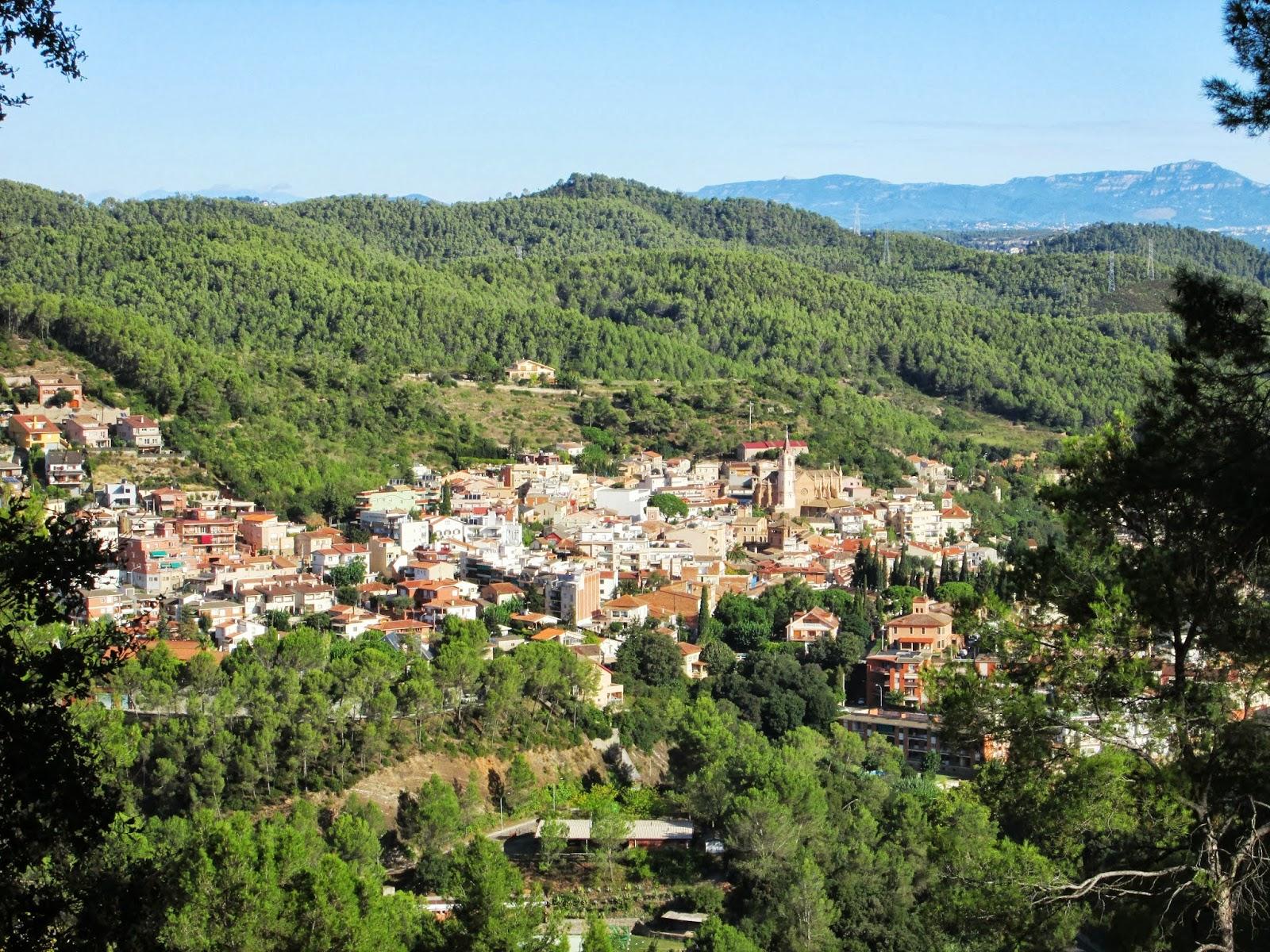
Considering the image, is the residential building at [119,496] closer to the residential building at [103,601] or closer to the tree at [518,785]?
the residential building at [103,601]

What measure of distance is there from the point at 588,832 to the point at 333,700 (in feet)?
12.2

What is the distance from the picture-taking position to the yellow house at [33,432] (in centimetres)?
2953

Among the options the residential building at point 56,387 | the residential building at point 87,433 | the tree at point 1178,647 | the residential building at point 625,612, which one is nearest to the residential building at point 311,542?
the residential building at point 87,433

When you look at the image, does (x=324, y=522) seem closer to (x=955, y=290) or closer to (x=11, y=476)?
(x=11, y=476)

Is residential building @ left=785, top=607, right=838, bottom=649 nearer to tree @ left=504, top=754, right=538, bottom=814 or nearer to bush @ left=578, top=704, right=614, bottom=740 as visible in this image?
bush @ left=578, top=704, right=614, bottom=740

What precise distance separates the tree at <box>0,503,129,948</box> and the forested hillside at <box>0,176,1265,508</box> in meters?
25.8

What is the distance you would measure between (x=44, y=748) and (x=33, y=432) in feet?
88.3

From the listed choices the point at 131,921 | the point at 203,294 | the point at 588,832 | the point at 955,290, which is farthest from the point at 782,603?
the point at 955,290

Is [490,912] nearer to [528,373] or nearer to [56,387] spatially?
[56,387]

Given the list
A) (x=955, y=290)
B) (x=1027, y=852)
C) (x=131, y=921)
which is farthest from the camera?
(x=955, y=290)

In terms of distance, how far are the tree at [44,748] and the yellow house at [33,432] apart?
25806 millimetres

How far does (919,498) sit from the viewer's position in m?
36.7

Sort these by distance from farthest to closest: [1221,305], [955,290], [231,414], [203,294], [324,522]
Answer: [955,290] < [203,294] < [231,414] < [324,522] < [1221,305]

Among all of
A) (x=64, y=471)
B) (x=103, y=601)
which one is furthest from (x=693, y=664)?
(x=64, y=471)
